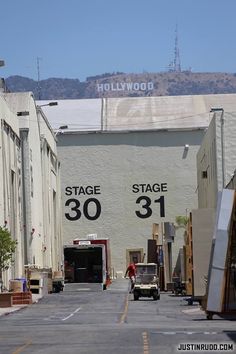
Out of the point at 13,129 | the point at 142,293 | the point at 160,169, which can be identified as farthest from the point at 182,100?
the point at 142,293

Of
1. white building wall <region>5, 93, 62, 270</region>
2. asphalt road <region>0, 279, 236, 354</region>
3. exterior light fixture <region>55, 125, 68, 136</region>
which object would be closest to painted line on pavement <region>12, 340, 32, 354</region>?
asphalt road <region>0, 279, 236, 354</region>

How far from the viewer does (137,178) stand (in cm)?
9956

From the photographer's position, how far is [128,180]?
99.6 m

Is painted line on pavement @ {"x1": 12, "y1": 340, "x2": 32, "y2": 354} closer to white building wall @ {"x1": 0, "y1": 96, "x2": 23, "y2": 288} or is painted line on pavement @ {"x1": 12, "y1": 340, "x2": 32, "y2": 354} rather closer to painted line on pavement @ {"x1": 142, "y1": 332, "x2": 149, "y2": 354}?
painted line on pavement @ {"x1": 142, "y1": 332, "x2": 149, "y2": 354}

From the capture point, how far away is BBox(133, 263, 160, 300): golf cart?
49.5 m

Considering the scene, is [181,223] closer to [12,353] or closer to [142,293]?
[142,293]

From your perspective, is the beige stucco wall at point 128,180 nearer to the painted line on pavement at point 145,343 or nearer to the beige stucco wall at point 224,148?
the beige stucco wall at point 224,148

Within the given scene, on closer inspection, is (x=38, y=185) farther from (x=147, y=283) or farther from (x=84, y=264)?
(x=147, y=283)

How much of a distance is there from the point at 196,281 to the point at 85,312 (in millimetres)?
4946

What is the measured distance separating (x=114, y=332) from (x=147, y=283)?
24.5 metres

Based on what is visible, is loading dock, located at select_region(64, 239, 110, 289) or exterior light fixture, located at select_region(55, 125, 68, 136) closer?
loading dock, located at select_region(64, 239, 110, 289)

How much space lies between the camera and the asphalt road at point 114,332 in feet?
67.5

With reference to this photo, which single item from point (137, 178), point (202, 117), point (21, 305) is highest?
point (202, 117)

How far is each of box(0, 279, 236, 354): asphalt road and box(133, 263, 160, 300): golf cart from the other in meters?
10.5
